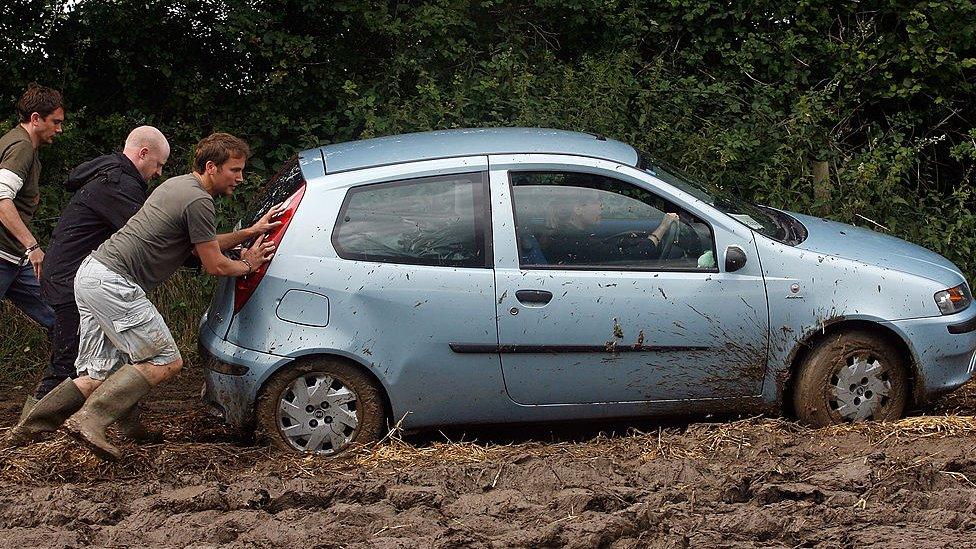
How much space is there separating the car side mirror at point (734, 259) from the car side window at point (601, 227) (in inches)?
3.3

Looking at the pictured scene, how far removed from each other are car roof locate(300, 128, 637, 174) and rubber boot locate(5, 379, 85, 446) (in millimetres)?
1761

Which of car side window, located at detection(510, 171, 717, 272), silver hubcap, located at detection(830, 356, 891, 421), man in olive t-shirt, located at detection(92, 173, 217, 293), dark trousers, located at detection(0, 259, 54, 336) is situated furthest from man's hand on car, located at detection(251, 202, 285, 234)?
silver hubcap, located at detection(830, 356, 891, 421)

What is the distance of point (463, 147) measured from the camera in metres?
Result: 6.72

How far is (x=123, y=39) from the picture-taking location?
11094 mm

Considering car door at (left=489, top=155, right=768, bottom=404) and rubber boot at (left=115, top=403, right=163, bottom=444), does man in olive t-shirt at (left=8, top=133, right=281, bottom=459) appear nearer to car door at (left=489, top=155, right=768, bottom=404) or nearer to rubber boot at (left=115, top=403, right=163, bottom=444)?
rubber boot at (left=115, top=403, right=163, bottom=444)

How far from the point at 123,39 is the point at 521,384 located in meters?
6.30

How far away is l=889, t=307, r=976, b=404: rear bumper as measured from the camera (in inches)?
257

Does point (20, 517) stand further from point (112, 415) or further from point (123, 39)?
point (123, 39)

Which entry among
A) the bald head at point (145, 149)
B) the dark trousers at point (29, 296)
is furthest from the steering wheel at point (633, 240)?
the dark trousers at point (29, 296)

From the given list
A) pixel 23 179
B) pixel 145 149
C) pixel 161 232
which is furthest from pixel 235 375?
pixel 23 179

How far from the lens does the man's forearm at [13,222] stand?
705cm

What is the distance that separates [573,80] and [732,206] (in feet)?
12.9

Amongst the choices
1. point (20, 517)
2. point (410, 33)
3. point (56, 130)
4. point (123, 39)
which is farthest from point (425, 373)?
point (123, 39)

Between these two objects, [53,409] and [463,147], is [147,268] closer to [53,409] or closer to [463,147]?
[53,409]
